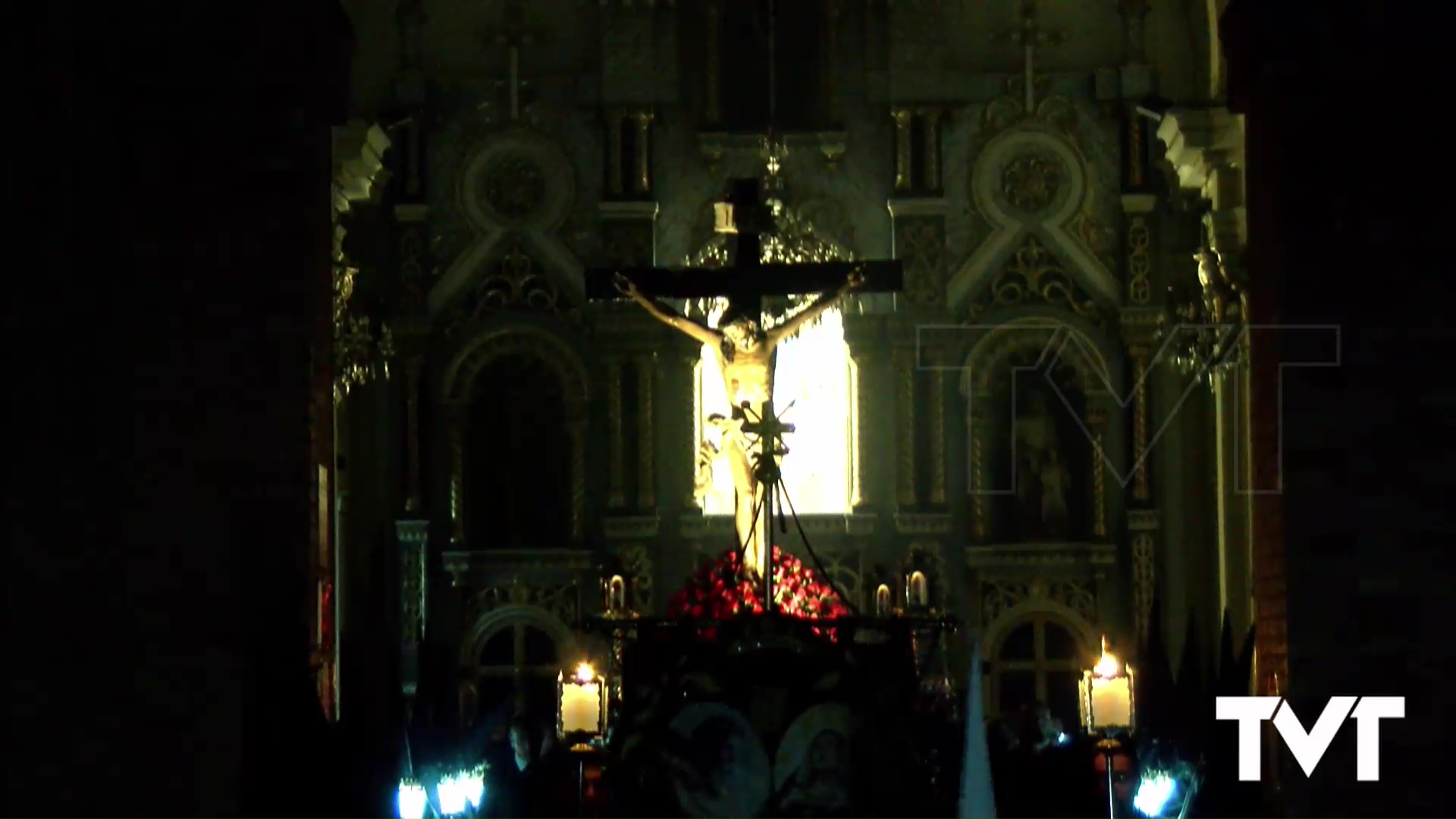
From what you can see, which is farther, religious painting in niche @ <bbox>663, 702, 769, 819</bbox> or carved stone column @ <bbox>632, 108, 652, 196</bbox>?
carved stone column @ <bbox>632, 108, 652, 196</bbox>

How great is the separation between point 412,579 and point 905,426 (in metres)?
4.97

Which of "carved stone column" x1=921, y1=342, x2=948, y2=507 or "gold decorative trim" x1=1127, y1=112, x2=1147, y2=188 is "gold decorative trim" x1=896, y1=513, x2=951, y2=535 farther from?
"gold decorative trim" x1=1127, y1=112, x2=1147, y2=188

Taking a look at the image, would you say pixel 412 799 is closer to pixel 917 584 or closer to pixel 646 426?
pixel 917 584

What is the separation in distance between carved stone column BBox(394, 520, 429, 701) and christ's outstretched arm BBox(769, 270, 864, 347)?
17.9ft

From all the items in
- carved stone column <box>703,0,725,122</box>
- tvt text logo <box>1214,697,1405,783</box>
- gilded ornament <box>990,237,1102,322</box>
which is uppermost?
carved stone column <box>703,0,725,122</box>

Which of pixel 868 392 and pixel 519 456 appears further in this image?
pixel 519 456

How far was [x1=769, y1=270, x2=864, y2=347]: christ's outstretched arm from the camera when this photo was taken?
18.9 m

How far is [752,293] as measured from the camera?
18828mm

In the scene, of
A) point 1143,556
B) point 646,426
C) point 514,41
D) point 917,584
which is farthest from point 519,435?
point 1143,556

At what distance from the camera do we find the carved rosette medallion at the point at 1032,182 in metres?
25.9

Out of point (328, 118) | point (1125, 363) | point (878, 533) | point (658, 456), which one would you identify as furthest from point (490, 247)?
point (328, 118)

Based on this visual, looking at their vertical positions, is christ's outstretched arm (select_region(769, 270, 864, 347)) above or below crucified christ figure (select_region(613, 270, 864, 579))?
above

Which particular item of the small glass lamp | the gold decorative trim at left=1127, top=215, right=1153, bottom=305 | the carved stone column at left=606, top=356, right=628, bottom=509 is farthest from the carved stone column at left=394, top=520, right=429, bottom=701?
the small glass lamp

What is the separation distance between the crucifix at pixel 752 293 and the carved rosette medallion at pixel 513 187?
485cm
